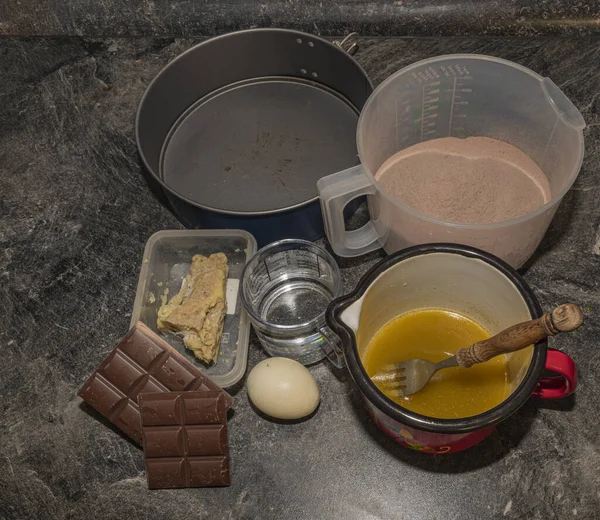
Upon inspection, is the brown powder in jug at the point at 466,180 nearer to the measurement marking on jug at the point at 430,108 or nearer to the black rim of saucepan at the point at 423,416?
the measurement marking on jug at the point at 430,108

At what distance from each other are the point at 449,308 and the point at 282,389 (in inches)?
10.4

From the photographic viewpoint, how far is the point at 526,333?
0.71 metres

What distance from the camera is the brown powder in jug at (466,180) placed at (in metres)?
1.00

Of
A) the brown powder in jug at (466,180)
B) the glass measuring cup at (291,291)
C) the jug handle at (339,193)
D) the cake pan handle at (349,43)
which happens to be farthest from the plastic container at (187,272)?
the cake pan handle at (349,43)

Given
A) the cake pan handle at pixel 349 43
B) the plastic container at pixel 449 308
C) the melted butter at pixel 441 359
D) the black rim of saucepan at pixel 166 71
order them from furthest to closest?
1. the cake pan handle at pixel 349 43
2. the black rim of saucepan at pixel 166 71
3. the melted butter at pixel 441 359
4. the plastic container at pixel 449 308

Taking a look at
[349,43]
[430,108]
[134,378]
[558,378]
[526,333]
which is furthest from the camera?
[349,43]

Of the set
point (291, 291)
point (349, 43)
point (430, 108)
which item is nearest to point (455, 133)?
point (430, 108)

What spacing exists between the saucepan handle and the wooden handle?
2.9 inches

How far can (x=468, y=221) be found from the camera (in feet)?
3.24

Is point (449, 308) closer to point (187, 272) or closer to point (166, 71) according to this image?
point (187, 272)

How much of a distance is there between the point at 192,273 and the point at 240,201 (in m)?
0.16

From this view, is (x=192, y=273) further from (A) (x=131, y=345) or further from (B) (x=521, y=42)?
(B) (x=521, y=42)

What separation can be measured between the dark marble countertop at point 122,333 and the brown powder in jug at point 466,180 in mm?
107

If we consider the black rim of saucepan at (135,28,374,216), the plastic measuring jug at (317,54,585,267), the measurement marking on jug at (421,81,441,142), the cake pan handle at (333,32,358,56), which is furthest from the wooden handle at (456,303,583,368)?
the cake pan handle at (333,32,358,56)
